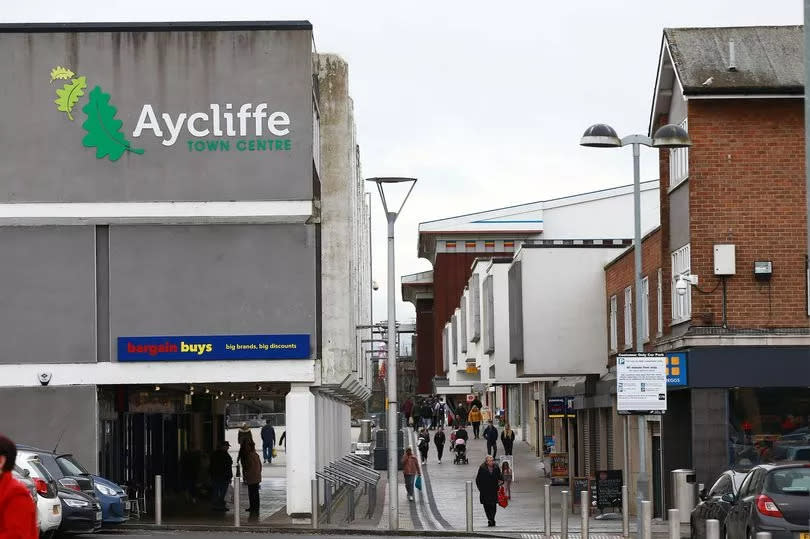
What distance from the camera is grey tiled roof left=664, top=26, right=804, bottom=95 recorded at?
30.3m

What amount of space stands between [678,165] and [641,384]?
9.79 m

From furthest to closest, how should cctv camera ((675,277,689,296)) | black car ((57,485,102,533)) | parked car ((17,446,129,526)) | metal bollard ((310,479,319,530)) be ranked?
cctv camera ((675,277,689,296))
metal bollard ((310,479,319,530))
parked car ((17,446,129,526))
black car ((57,485,102,533))

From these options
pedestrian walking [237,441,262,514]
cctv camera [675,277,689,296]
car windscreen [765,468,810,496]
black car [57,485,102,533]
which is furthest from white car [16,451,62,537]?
cctv camera [675,277,689,296]

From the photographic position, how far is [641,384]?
23141 millimetres

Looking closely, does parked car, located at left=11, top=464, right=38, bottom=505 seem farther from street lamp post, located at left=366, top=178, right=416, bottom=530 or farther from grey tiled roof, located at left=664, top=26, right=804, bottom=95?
grey tiled roof, located at left=664, top=26, right=804, bottom=95

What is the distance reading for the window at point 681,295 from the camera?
3067 cm

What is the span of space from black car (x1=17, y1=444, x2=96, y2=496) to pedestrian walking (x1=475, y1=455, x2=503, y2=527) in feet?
29.9

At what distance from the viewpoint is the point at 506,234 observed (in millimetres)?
101375

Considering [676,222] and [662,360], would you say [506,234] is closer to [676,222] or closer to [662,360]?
[676,222]

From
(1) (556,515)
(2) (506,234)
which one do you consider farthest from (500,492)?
(2) (506,234)

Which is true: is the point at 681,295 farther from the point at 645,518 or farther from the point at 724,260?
the point at 645,518

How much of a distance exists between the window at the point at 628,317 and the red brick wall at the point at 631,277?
0.39 ft

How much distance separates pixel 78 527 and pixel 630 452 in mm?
15979

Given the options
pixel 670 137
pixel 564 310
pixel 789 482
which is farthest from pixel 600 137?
pixel 564 310
